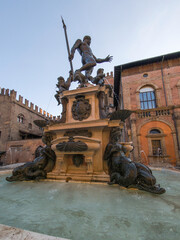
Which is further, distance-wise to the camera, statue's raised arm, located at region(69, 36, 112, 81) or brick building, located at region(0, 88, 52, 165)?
brick building, located at region(0, 88, 52, 165)

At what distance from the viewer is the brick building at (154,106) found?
1270cm

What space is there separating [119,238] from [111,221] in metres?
0.27

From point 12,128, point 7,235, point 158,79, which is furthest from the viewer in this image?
point 12,128

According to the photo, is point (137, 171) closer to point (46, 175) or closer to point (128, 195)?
point (128, 195)

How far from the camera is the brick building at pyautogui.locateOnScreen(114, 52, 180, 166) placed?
500 inches

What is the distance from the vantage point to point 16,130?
22734mm

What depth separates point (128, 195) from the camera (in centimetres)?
212

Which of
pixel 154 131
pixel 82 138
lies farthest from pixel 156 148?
pixel 82 138

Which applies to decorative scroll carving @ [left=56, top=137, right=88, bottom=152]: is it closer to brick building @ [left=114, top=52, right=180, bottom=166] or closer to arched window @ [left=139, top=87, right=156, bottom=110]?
brick building @ [left=114, top=52, right=180, bottom=166]

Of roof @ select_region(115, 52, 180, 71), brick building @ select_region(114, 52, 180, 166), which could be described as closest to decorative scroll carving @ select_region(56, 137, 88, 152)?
brick building @ select_region(114, 52, 180, 166)

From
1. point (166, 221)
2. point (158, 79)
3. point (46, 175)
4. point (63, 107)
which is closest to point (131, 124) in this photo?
point (158, 79)

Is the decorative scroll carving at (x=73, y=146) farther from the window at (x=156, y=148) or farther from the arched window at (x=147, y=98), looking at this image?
the arched window at (x=147, y=98)

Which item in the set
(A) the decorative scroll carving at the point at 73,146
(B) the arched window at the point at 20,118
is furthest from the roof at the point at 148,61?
(B) the arched window at the point at 20,118

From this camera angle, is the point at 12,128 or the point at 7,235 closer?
the point at 7,235
